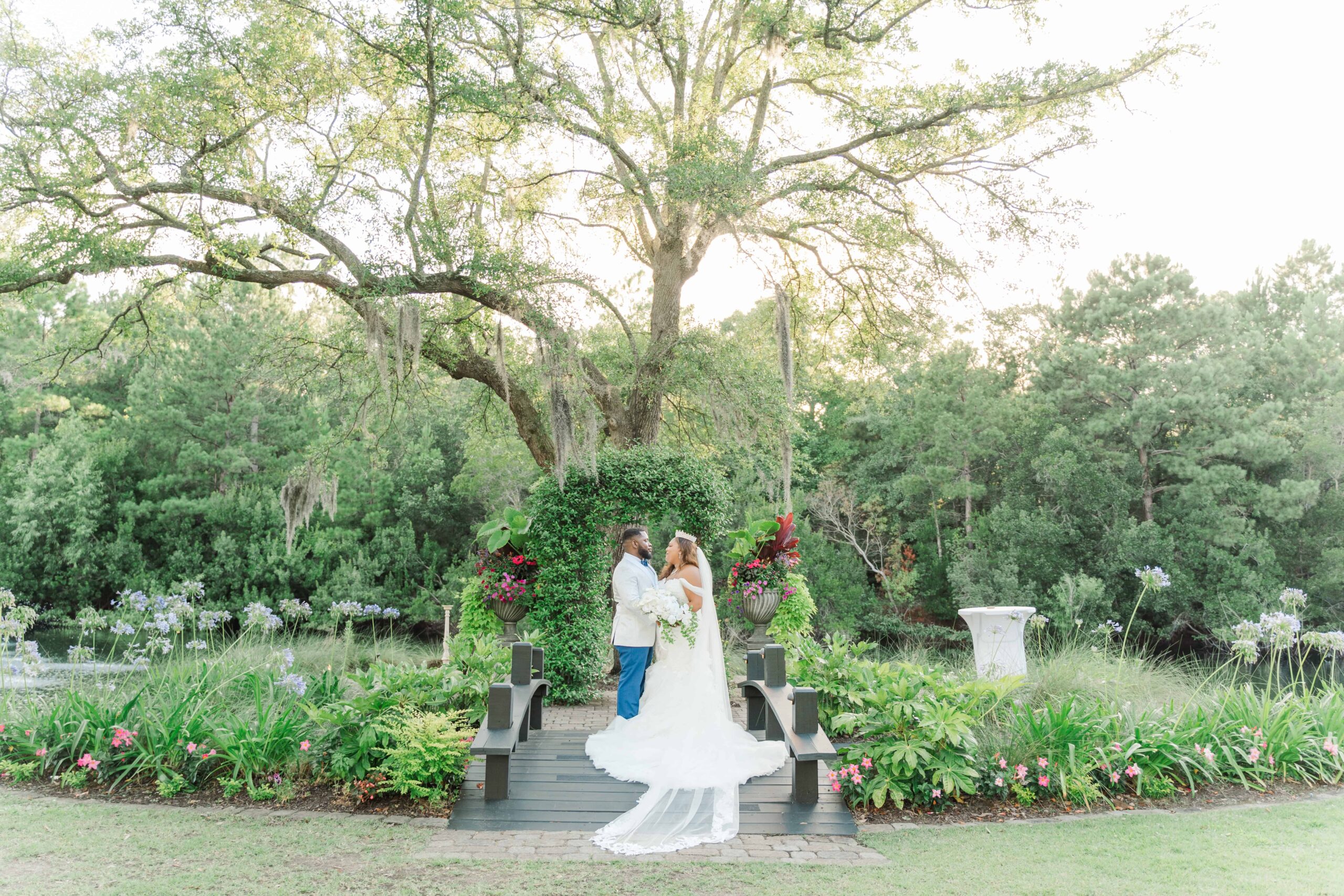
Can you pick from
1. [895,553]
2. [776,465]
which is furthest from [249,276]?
[895,553]

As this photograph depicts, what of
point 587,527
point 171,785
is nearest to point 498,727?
point 171,785

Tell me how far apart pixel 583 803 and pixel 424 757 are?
1.06 m

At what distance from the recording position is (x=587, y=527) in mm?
9641

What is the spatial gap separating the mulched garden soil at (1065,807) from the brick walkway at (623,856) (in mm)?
592

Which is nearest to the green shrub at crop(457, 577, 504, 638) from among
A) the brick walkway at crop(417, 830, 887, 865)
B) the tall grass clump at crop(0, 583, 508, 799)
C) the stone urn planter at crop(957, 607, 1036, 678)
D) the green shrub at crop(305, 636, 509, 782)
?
the tall grass clump at crop(0, 583, 508, 799)

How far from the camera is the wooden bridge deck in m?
5.13

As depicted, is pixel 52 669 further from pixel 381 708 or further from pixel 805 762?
pixel 805 762

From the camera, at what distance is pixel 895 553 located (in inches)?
999

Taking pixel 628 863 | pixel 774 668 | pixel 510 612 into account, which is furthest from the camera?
pixel 510 612

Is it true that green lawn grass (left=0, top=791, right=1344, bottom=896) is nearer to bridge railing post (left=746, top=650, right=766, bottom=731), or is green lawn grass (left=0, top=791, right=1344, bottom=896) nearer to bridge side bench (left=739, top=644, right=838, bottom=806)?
bridge side bench (left=739, top=644, right=838, bottom=806)

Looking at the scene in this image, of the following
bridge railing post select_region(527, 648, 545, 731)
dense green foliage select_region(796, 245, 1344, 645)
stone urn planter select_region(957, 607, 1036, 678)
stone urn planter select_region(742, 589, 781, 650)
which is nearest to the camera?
bridge railing post select_region(527, 648, 545, 731)

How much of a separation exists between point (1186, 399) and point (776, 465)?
44.3ft

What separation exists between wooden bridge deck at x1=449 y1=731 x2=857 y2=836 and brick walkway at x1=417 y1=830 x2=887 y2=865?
0.09m

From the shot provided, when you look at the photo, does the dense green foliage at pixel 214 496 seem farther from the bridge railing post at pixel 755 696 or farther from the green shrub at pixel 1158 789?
the green shrub at pixel 1158 789
